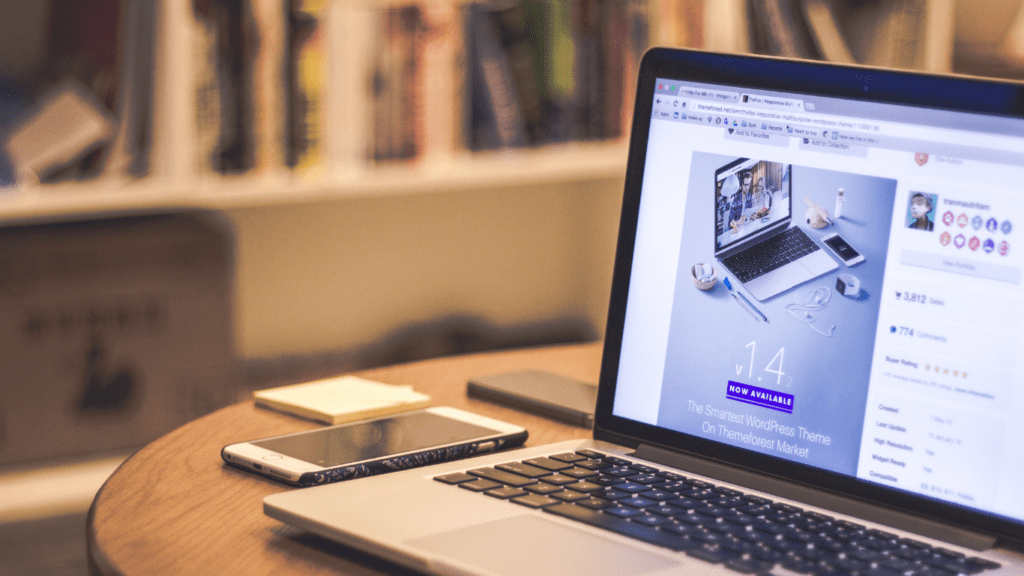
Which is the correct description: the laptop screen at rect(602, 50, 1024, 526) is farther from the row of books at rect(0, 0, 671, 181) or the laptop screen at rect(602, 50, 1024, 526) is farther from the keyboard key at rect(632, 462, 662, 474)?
the row of books at rect(0, 0, 671, 181)

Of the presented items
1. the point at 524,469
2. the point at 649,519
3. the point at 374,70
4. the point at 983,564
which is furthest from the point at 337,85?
the point at 983,564

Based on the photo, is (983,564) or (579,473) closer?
(983,564)

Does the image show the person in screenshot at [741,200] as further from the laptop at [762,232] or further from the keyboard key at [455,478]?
the keyboard key at [455,478]

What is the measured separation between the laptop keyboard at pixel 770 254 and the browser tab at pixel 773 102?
0.29 ft

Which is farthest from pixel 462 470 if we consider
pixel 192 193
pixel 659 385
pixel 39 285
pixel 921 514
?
pixel 39 285

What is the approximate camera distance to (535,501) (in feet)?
2.01

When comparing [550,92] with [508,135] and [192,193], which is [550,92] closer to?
[508,135]

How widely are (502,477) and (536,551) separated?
117mm

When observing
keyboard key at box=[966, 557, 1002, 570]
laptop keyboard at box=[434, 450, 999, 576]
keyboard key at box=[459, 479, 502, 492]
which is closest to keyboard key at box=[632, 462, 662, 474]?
laptop keyboard at box=[434, 450, 999, 576]

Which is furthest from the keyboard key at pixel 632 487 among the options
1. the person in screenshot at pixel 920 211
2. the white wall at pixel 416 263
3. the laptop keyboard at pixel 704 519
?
the white wall at pixel 416 263

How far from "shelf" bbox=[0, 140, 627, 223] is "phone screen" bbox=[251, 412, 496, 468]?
38.3 inches

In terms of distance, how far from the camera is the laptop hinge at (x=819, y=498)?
593mm

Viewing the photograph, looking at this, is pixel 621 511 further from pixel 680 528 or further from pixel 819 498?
pixel 819 498

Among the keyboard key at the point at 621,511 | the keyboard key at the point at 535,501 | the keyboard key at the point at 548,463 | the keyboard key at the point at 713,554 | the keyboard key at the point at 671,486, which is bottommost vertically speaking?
the keyboard key at the point at 535,501
